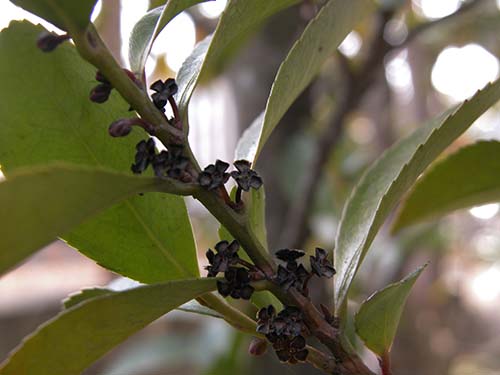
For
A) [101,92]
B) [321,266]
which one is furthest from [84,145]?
[321,266]

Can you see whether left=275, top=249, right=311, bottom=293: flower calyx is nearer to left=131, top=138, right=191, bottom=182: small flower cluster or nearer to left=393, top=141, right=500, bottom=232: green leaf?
left=131, top=138, right=191, bottom=182: small flower cluster

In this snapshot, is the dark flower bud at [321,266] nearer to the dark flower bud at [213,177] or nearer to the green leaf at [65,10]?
the dark flower bud at [213,177]

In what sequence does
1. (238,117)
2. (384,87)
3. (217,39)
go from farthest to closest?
(384,87), (238,117), (217,39)

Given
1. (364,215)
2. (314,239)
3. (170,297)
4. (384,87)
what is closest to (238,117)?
(314,239)

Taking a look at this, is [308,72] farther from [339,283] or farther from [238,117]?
[238,117]

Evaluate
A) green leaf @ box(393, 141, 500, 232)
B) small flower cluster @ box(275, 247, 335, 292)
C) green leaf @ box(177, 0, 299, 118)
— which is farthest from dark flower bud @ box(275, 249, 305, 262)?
green leaf @ box(393, 141, 500, 232)

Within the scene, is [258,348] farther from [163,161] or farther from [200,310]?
[163,161]
